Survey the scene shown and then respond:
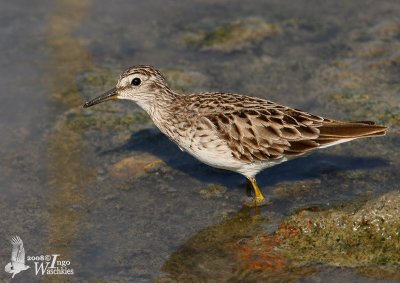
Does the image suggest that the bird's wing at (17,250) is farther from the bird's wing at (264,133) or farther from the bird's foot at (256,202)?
the bird's foot at (256,202)

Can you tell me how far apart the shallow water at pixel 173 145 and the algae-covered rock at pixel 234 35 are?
0.10 feet

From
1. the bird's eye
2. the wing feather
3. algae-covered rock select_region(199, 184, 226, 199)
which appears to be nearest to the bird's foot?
algae-covered rock select_region(199, 184, 226, 199)

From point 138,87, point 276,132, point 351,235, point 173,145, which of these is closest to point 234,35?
point 173,145

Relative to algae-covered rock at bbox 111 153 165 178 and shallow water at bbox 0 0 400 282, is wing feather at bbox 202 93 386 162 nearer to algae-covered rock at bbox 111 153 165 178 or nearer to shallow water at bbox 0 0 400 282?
shallow water at bbox 0 0 400 282

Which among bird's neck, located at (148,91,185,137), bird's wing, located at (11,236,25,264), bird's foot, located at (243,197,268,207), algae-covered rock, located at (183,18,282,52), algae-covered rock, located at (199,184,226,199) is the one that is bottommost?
bird's wing, located at (11,236,25,264)

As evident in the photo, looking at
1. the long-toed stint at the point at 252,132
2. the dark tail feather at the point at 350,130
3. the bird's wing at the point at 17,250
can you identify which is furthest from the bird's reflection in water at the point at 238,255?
the bird's wing at the point at 17,250

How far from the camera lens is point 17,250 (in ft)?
30.8

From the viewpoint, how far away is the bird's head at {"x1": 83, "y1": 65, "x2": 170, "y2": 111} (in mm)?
10898

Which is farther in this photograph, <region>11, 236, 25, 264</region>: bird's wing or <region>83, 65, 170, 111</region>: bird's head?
<region>83, 65, 170, 111</region>: bird's head

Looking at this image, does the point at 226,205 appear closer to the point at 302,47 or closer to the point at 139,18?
the point at 302,47

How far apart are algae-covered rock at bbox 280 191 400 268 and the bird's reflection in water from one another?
0.18m

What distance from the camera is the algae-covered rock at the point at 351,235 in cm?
913

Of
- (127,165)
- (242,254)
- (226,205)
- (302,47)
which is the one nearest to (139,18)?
(302,47)

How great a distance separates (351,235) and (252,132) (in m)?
1.82
